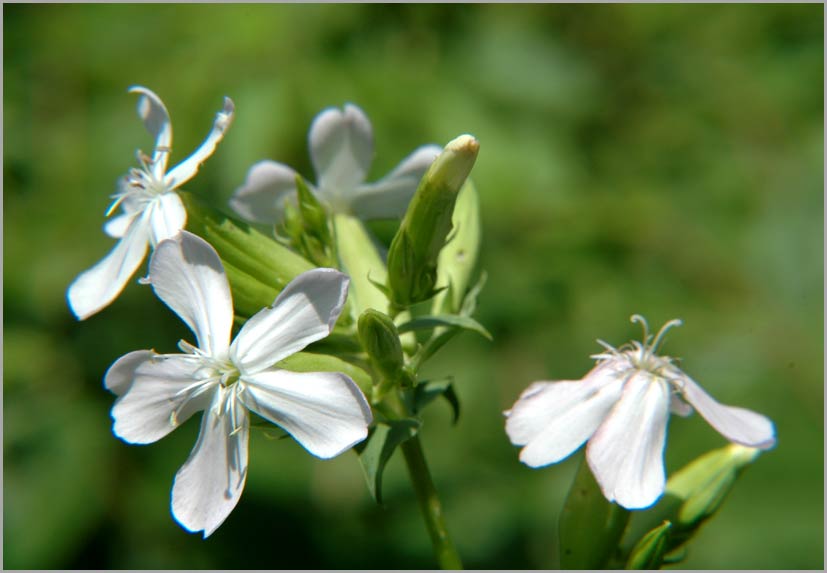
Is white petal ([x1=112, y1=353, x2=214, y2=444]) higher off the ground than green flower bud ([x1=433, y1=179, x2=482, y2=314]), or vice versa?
green flower bud ([x1=433, y1=179, x2=482, y2=314])

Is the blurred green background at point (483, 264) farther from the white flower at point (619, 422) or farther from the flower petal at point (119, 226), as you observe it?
the white flower at point (619, 422)

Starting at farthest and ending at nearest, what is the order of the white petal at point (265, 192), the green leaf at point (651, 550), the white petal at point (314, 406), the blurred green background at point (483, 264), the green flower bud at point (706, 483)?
the blurred green background at point (483, 264) < the white petal at point (265, 192) < the green flower bud at point (706, 483) < the green leaf at point (651, 550) < the white petal at point (314, 406)

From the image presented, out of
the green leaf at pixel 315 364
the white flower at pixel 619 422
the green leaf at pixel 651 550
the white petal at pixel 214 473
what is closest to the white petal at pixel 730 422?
the white flower at pixel 619 422

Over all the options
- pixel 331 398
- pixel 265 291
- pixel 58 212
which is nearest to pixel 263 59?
pixel 58 212

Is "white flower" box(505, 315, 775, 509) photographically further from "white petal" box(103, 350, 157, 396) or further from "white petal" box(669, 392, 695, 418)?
"white petal" box(103, 350, 157, 396)

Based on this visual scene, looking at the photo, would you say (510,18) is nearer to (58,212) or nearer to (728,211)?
(728,211)

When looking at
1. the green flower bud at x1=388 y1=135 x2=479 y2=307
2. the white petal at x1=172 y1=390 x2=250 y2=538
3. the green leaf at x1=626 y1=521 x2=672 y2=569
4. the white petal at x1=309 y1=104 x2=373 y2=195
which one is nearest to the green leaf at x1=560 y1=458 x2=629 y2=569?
the green leaf at x1=626 y1=521 x2=672 y2=569
